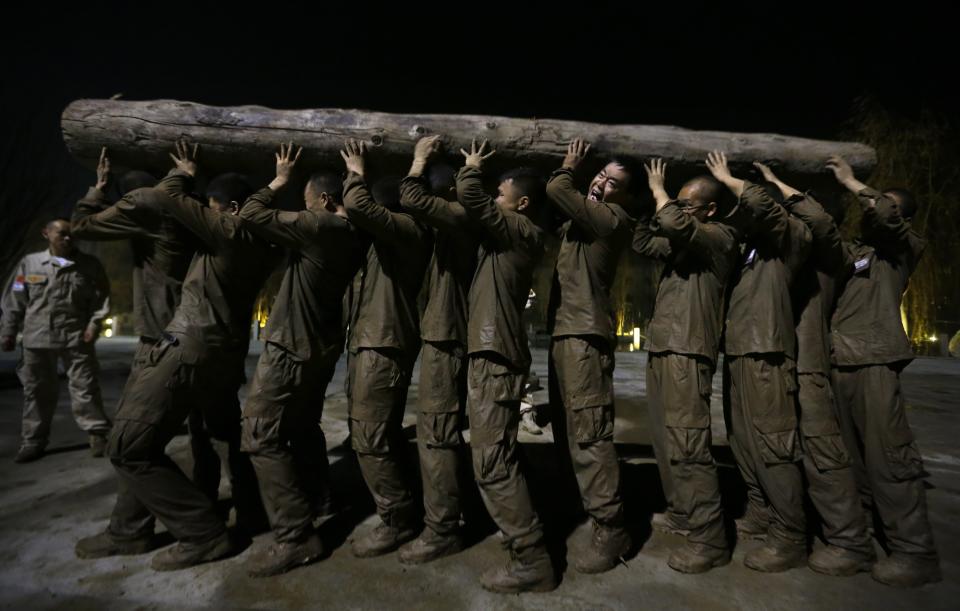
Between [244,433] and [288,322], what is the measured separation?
2.32 feet

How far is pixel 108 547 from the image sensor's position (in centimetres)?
282

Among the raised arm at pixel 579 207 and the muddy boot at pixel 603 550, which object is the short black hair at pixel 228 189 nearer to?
the raised arm at pixel 579 207

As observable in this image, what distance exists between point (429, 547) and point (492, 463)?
67 centimetres

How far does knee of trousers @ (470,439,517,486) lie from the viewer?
2705 mm

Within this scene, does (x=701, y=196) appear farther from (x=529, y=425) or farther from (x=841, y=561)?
(x=529, y=425)

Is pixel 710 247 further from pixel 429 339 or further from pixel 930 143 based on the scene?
pixel 930 143

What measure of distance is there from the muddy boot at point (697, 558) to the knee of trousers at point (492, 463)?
1118mm

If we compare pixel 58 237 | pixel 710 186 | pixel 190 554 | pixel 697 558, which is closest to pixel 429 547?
pixel 190 554

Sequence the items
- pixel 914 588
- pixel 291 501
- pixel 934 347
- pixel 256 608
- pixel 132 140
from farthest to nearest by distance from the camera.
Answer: pixel 934 347, pixel 132 140, pixel 291 501, pixel 914 588, pixel 256 608

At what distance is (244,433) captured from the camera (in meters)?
2.85

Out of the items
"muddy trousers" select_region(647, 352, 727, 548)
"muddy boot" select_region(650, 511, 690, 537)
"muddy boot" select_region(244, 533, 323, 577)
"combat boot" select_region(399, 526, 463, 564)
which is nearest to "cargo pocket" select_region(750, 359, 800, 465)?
"muddy trousers" select_region(647, 352, 727, 548)

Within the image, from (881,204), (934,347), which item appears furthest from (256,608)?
(934,347)

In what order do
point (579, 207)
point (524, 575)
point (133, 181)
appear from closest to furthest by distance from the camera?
point (524, 575)
point (579, 207)
point (133, 181)

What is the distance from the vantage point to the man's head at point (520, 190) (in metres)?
3.12
